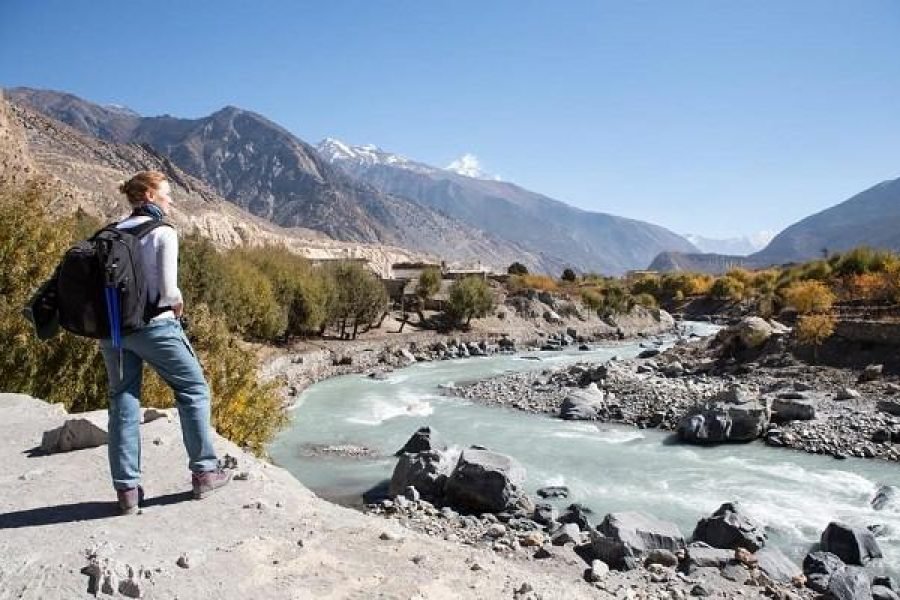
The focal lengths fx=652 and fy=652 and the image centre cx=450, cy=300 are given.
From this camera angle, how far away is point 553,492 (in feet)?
53.6

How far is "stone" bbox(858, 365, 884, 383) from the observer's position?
99.3 ft

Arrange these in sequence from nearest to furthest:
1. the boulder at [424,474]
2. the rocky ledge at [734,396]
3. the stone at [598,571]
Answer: the stone at [598,571], the boulder at [424,474], the rocky ledge at [734,396]

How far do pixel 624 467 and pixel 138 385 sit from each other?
1672 centimetres

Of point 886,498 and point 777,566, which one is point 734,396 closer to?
point 886,498

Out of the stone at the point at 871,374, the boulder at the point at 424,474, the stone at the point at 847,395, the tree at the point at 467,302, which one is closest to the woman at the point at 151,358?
the boulder at the point at 424,474

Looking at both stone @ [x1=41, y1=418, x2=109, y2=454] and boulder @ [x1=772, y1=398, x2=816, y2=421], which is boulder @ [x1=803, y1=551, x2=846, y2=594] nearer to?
stone @ [x1=41, y1=418, x2=109, y2=454]

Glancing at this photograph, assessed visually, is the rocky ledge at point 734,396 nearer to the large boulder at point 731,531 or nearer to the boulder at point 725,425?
the boulder at point 725,425

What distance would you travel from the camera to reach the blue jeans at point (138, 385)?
5.05 metres

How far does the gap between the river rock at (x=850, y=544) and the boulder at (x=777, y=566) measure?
1130 millimetres

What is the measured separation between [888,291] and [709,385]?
2412cm

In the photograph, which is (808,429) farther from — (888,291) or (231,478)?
(888,291)

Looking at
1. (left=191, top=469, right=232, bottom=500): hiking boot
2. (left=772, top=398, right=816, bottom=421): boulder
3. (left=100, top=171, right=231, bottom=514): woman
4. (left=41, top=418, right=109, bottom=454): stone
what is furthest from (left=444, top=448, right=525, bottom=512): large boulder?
(left=772, top=398, right=816, bottom=421): boulder

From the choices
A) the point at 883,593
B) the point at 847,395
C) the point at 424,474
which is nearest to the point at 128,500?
the point at 424,474

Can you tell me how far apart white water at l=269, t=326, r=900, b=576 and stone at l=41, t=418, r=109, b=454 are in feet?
33.1
